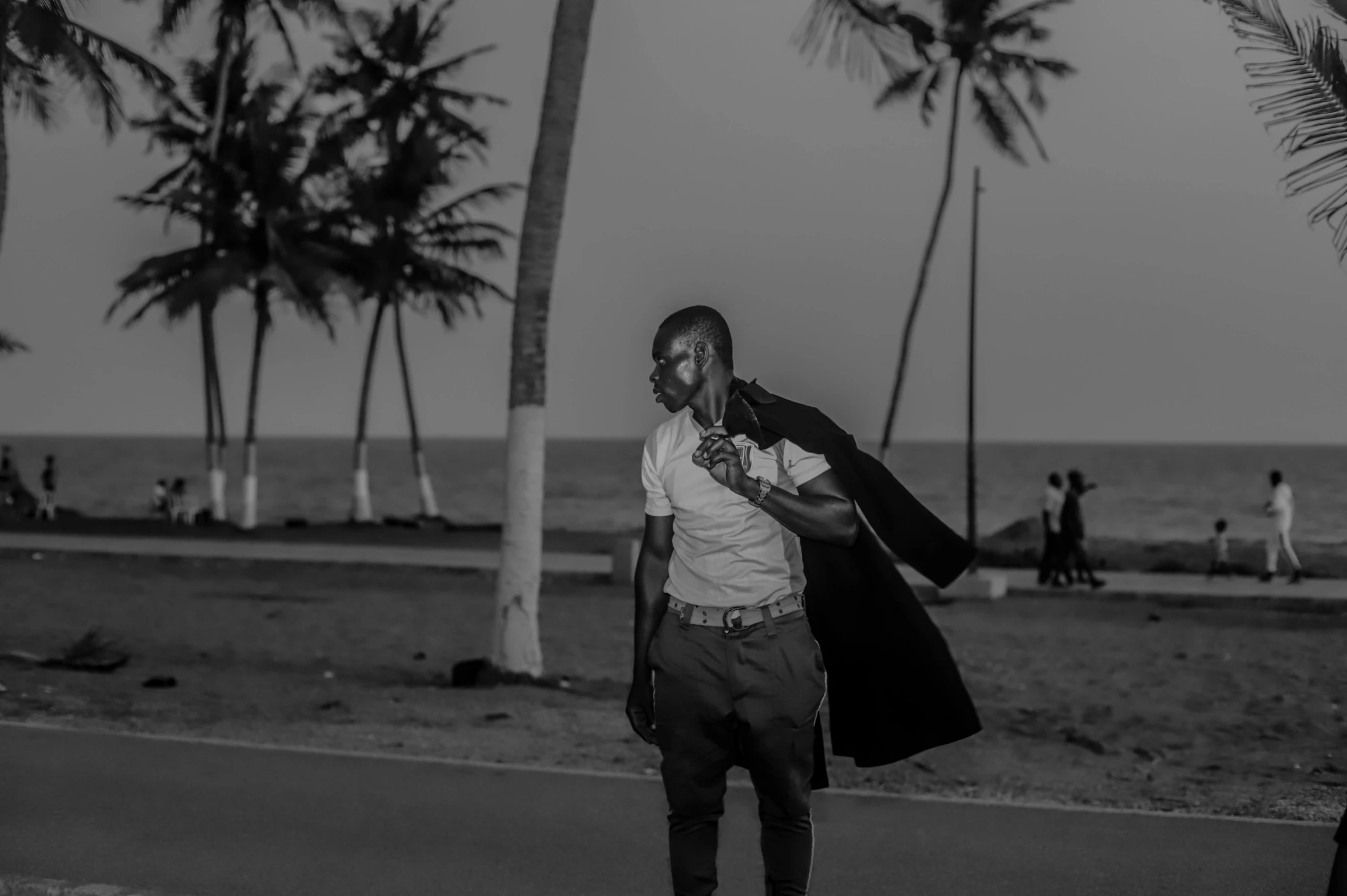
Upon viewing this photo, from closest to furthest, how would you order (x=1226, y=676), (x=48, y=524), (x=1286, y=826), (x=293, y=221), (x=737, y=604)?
(x=737, y=604) → (x=1286, y=826) → (x=1226, y=676) → (x=48, y=524) → (x=293, y=221)

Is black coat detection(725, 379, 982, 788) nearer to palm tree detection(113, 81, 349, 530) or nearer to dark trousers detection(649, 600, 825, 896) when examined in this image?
dark trousers detection(649, 600, 825, 896)

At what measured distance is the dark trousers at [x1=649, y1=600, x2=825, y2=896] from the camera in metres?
3.83

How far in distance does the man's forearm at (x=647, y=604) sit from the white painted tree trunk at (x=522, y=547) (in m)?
6.43

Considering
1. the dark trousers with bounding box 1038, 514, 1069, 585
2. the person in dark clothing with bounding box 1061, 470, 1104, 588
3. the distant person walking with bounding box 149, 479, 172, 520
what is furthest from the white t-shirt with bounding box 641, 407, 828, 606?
the distant person walking with bounding box 149, 479, 172, 520

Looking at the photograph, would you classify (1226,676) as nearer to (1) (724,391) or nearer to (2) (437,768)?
(2) (437,768)

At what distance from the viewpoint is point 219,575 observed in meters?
21.3

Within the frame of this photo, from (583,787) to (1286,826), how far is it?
305cm

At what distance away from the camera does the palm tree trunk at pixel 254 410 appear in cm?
3325

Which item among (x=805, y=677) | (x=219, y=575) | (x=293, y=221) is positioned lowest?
(x=219, y=575)

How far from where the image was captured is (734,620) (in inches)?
151

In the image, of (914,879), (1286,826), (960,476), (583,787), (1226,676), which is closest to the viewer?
(914,879)

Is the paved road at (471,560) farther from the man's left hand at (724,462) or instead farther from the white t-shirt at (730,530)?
the man's left hand at (724,462)

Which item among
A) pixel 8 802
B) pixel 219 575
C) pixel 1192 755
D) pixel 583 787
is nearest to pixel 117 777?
pixel 8 802

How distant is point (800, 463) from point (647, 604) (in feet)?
1.93
